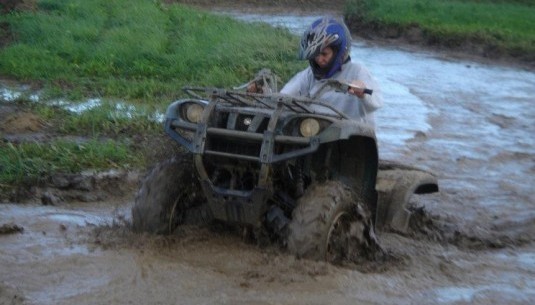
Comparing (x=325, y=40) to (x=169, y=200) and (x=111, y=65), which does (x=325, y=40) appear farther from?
(x=111, y=65)

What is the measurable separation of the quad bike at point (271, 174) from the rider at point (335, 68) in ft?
0.98

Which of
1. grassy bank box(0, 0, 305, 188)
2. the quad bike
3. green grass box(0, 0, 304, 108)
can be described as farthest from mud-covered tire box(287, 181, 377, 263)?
green grass box(0, 0, 304, 108)

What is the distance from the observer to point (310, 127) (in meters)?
6.14

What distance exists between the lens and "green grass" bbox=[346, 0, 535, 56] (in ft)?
75.5

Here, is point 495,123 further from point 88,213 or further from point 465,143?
point 88,213

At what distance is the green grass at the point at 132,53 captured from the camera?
13047 mm

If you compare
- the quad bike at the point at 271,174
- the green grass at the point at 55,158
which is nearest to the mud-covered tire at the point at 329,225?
the quad bike at the point at 271,174

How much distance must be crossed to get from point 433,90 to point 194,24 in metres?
5.14

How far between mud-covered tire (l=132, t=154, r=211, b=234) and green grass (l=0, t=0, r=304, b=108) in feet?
17.5

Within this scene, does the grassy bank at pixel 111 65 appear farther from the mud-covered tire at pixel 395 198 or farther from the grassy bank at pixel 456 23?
the grassy bank at pixel 456 23

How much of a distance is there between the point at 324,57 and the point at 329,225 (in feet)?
5.15

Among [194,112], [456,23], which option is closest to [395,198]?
[194,112]

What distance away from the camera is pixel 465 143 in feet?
41.7

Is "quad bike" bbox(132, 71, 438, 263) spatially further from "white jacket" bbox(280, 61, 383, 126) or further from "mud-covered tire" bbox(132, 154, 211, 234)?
"white jacket" bbox(280, 61, 383, 126)
